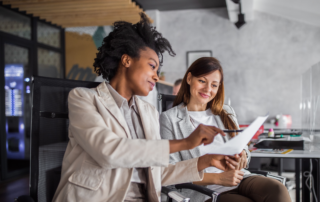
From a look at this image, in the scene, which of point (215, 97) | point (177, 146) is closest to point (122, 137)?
point (177, 146)

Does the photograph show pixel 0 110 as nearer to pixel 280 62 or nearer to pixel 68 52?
pixel 68 52

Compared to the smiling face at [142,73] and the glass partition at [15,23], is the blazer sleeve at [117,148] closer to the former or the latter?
the smiling face at [142,73]

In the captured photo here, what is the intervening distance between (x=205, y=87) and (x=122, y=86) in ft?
2.44

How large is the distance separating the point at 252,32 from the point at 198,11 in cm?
122

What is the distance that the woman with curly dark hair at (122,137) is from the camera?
3.32 feet

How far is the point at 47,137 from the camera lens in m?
1.30

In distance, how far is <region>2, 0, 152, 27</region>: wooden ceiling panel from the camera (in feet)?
14.5

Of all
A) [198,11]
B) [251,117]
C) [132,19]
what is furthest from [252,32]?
[132,19]

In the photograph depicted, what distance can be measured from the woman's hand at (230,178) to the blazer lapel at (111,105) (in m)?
0.66

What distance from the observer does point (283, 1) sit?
496 centimetres

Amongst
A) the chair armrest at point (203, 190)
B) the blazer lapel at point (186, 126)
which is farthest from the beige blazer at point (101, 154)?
the blazer lapel at point (186, 126)

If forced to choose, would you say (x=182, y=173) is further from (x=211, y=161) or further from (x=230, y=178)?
(x=230, y=178)

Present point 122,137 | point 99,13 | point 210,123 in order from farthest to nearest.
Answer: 1. point 99,13
2. point 210,123
3. point 122,137

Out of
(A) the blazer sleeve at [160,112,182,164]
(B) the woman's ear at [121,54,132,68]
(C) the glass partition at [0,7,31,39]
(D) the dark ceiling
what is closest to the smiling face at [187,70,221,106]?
(A) the blazer sleeve at [160,112,182,164]
